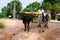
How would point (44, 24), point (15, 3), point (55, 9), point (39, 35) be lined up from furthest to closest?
point (15, 3), point (55, 9), point (44, 24), point (39, 35)

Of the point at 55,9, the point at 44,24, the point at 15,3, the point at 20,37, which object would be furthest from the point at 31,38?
the point at 15,3

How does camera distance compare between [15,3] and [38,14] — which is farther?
[15,3]

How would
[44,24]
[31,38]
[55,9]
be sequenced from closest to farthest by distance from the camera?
[31,38] → [44,24] → [55,9]

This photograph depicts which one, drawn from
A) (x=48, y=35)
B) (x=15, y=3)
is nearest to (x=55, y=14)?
(x=15, y=3)

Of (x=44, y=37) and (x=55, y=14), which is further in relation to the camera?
(x=55, y=14)

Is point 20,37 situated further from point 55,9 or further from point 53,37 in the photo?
point 55,9

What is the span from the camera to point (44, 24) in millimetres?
21219

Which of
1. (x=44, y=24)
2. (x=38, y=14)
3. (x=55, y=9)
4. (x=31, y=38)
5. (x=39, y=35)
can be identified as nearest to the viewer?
(x=31, y=38)

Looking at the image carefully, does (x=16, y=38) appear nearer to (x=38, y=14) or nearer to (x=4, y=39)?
(x=4, y=39)

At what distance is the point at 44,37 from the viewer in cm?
1723

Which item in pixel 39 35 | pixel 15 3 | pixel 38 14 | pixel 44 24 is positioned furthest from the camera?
pixel 15 3

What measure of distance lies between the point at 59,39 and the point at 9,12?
5584 cm

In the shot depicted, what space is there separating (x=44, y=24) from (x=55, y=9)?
3802cm

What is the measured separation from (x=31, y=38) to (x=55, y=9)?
4279 cm
